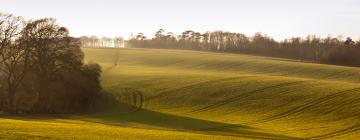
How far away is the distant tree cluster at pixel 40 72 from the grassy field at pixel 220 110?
20.2 ft

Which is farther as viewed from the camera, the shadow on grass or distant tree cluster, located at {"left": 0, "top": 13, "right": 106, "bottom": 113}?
distant tree cluster, located at {"left": 0, "top": 13, "right": 106, "bottom": 113}

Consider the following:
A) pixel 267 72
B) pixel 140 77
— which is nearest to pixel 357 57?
pixel 267 72

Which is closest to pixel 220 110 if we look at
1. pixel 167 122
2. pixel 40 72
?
pixel 167 122

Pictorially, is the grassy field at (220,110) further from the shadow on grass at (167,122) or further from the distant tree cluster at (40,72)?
the distant tree cluster at (40,72)

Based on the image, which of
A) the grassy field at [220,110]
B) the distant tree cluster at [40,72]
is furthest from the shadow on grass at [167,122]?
the distant tree cluster at [40,72]

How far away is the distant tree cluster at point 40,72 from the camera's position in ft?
193

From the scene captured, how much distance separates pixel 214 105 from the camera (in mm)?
59312

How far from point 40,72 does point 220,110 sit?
2303 centimetres

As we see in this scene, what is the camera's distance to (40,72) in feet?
200

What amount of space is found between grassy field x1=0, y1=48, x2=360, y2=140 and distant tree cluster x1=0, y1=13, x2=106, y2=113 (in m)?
6.17

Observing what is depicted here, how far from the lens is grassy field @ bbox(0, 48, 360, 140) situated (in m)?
37.1

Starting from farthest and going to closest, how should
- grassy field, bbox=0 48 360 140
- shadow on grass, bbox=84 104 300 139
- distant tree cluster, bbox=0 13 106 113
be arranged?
distant tree cluster, bbox=0 13 106 113 < shadow on grass, bbox=84 104 300 139 < grassy field, bbox=0 48 360 140

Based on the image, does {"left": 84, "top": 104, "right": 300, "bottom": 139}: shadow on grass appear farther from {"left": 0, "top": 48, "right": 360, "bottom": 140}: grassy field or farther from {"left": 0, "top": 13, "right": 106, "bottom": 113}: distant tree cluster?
{"left": 0, "top": 13, "right": 106, "bottom": 113}: distant tree cluster

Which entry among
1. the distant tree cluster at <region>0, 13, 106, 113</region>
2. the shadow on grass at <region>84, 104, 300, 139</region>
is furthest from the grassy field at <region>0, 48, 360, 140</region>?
the distant tree cluster at <region>0, 13, 106, 113</region>
